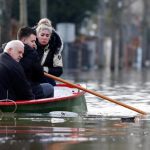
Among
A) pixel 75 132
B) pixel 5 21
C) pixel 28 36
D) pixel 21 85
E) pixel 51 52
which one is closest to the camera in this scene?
pixel 75 132

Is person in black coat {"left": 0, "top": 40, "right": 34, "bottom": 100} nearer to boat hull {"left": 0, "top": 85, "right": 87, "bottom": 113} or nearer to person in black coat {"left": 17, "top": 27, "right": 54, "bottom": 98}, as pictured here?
boat hull {"left": 0, "top": 85, "right": 87, "bottom": 113}

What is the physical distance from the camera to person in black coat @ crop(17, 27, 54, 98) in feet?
43.6

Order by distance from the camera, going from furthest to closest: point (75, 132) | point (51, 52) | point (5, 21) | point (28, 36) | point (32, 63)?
point (5, 21) < point (51, 52) < point (28, 36) < point (32, 63) < point (75, 132)

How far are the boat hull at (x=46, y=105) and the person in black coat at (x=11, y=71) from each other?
40 cm

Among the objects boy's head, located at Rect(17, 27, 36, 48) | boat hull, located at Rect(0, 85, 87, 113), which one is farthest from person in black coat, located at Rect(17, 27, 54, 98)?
boat hull, located at Rect(0, 85, 87, 113)

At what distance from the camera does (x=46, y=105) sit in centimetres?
1285

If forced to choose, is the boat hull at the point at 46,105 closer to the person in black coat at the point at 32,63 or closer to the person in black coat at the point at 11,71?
the person in black coat at the point at 11,71

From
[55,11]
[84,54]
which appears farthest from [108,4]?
[55,11]

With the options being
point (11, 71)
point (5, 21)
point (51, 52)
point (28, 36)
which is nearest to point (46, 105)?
point (11, 71)

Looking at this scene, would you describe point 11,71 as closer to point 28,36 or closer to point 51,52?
point 28,36

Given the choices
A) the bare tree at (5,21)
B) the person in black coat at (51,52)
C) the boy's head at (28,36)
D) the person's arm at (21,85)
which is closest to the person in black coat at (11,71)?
the person's arm at (21,85)

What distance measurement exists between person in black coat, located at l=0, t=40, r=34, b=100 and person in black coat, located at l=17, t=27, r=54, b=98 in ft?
1.65

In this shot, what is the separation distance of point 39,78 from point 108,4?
5166cm

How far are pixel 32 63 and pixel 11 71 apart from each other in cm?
78
